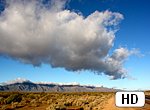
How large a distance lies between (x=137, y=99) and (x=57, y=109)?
25.5 metres

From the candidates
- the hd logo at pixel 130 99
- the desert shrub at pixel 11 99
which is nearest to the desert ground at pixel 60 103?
the desert shrub at pixel 11 99

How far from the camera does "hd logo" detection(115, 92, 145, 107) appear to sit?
5609mm

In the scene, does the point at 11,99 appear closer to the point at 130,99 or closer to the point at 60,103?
the point at 60,103

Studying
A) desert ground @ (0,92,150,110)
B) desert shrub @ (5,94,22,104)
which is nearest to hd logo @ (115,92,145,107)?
desert ground @ (0,92,150,110)

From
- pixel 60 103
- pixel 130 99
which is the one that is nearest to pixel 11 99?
pixel 60 103

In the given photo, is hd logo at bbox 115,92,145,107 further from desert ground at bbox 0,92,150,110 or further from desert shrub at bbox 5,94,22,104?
desert shrub at bbox 5,94,22,104

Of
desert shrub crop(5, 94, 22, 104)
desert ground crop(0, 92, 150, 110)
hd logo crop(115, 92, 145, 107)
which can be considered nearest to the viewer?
hd logo crop(115, 92, 145, 107)

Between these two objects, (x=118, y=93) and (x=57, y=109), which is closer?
(x=118, y=93)

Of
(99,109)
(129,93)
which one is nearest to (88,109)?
(99,109)

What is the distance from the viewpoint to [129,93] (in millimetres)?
5941

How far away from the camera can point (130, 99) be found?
580cm

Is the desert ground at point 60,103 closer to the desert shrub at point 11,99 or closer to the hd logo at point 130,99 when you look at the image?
the desert shrub at point 11,99

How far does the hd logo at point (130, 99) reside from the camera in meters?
5.61

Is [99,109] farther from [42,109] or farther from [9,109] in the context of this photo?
[9,109]
